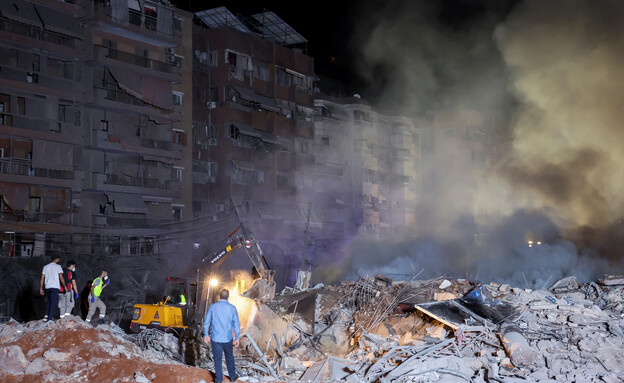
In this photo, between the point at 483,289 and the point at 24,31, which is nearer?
the point at 483,289

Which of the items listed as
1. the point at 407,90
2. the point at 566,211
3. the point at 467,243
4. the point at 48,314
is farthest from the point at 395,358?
the point at 407,90

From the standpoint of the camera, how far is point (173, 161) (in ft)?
123

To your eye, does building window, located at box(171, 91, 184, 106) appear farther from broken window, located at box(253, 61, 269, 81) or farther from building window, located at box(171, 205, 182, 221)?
broken window, located at box(253, 61, 269, 81)

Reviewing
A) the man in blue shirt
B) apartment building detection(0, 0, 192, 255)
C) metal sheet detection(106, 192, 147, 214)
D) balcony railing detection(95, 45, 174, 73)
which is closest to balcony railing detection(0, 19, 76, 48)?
apartment building detection(0, 0, 192, 255)

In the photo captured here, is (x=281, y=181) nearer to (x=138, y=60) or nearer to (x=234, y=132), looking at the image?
A: (x=234, y=132)

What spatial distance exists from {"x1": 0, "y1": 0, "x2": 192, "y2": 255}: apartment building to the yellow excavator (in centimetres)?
1486

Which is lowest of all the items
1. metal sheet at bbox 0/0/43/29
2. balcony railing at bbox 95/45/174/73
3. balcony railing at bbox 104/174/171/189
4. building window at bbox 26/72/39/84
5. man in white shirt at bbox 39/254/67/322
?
man in white shirt at bbox 39/254/67/322

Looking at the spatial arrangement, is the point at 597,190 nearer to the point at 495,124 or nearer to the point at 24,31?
the point at 495,124

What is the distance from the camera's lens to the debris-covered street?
464 inches

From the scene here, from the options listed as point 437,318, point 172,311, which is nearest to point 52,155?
point 172,311

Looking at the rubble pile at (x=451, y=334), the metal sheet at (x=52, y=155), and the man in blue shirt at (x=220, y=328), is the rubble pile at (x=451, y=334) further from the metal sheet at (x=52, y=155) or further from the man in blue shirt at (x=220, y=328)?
the metal sheet at (x=52, y=155)

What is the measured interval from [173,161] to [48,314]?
23.8 metres

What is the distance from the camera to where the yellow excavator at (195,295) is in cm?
1689

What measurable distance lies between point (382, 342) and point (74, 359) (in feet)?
23.4
